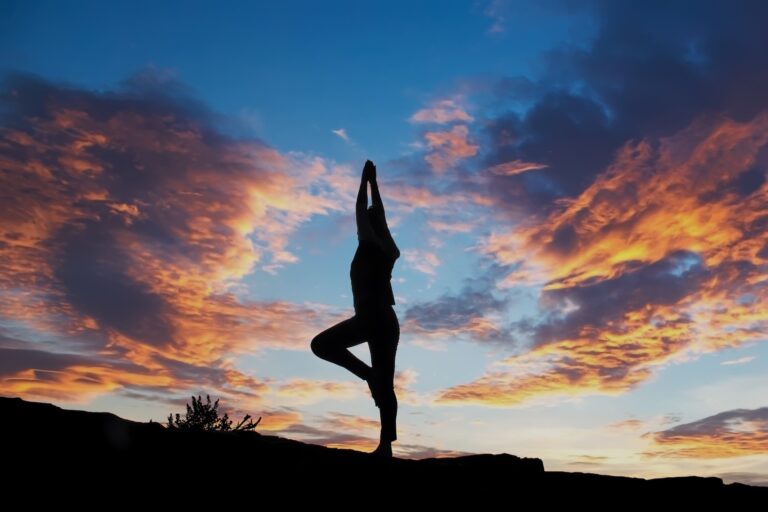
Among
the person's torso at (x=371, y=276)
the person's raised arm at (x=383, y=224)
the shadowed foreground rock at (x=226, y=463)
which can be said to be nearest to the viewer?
the shadowed foreground rock at (x=226, y=463)

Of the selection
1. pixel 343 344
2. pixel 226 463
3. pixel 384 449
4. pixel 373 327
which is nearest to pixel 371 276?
pixel 373 327

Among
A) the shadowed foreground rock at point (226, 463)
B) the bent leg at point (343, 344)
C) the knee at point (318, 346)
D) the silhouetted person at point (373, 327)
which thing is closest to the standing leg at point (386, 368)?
the silhouetted person at point (373, 327)

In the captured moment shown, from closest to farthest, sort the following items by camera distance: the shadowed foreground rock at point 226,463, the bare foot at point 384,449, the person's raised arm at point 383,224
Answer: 1. the shadowed foreground rock at point 226,463
2. the bare foot at point 384,449
3. the person's raised arm at point 383,224

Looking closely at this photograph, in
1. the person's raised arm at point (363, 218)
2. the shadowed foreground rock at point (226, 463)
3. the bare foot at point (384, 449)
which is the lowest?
the shadowed foreground rock at point (226, 463)

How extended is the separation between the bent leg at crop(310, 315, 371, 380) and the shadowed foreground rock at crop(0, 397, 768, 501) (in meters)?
1.14

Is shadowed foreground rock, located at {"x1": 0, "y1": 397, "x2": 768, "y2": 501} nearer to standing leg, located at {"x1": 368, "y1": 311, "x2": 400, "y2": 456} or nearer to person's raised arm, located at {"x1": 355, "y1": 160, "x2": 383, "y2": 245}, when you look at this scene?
standing leg, located at {"x1": 368, "y1": 311, "x2": 400, "y2": 456}

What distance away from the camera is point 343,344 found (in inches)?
263

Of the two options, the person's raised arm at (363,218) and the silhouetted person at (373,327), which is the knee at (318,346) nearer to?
the silhouetted person at (373,327)

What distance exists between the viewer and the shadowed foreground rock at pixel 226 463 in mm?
4281

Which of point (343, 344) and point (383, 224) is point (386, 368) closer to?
point (343, 344)

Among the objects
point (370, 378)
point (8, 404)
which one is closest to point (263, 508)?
point (8, 404)

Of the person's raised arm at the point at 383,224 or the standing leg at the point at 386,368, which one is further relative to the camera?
the person's raised arm at the point at 383,224

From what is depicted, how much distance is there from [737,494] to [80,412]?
6109mm

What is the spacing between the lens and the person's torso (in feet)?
22.4
